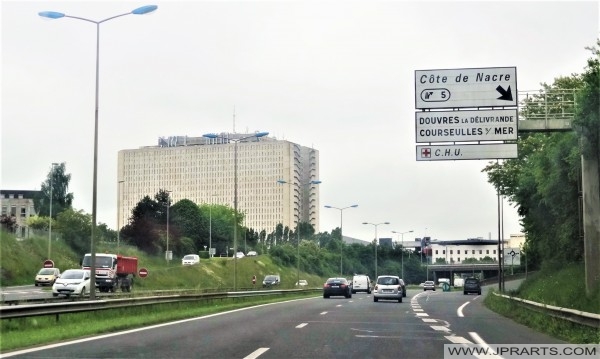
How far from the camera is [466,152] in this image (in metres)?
26.8

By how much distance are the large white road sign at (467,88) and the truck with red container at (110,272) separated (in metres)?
32.6

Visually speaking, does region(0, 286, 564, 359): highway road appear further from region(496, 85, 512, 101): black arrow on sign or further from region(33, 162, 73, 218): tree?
region(33, 162, 73, 218): tree

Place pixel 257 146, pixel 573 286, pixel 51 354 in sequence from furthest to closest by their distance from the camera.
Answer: pixel 257 146 < pixel 573 286 < pixel 51 354

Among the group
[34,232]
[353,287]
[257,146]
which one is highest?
[257,146]

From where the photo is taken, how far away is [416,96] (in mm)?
27469

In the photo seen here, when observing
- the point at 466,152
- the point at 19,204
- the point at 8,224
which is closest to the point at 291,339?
the point at 466,152

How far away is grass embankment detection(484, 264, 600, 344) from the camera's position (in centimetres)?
1648

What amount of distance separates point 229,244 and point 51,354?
133253mm

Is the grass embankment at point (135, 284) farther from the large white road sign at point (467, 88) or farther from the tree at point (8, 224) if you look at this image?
the large white road sign at point (467, 88)

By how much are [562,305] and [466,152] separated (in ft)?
19.9

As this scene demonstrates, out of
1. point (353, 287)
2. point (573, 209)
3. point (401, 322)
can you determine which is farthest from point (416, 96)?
point (353, 287)

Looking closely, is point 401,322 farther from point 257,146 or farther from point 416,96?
point 257,146

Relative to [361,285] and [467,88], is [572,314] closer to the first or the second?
[467,88]

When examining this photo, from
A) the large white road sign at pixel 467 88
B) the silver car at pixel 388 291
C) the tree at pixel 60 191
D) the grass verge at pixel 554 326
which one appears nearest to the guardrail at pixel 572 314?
the grass verge at pixel 554 326
